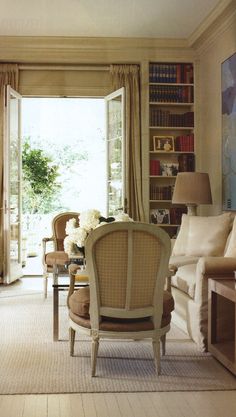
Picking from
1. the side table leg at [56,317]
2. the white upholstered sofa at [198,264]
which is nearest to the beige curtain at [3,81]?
the white upholstered sofa at [198,264]

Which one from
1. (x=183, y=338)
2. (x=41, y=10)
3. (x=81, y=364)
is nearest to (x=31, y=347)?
(x=81, y=364)

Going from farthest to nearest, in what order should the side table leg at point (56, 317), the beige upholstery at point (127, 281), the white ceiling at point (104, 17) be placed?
the white ceiling at point (104, 17) → the side table leg at point (56, 317) → the beige upholstery at point (127, 281)

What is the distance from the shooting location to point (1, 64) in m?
7.84

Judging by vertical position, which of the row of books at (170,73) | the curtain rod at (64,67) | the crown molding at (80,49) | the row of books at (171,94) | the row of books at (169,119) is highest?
the crown molding at (80,49)

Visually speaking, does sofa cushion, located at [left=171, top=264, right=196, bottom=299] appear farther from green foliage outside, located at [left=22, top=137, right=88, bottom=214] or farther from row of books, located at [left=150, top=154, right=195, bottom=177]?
green foliage outside, located at [left=22, top=137, right=88, bottom=214]

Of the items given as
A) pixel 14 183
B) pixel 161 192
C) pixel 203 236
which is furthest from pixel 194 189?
pixel 14 183

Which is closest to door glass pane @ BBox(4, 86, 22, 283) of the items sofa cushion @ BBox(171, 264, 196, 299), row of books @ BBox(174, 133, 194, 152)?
row of books @ BBox(174, 133, 194, 152)

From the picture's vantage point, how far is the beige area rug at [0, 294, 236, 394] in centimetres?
345

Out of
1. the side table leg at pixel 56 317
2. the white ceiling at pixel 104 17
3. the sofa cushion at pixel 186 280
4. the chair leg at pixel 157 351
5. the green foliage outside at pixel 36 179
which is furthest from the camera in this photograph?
the green foliage outside at pixel 36 179

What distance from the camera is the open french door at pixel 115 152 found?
7763mm

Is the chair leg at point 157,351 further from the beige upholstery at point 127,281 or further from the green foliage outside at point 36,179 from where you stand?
the green foliage outside at point 36,179

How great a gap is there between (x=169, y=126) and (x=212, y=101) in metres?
0.83

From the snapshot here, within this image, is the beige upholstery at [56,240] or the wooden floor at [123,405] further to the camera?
the beige upholstery at [56,240]

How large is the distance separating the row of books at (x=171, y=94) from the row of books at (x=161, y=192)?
1.22 m
